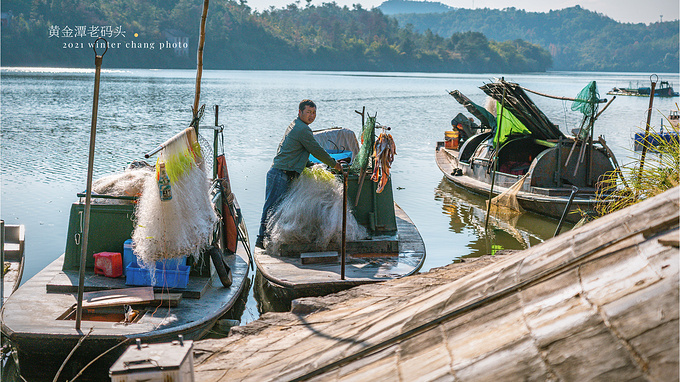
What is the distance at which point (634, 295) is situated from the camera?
104 inches

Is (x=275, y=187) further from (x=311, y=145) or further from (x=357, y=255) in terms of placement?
(x=357, y=255)

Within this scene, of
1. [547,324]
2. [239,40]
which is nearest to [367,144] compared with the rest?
[547,324]

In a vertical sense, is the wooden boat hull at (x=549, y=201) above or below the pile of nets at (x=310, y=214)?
below

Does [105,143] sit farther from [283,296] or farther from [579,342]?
[579,342]

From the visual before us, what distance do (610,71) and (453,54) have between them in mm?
75229

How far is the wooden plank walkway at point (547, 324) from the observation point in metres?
2.53

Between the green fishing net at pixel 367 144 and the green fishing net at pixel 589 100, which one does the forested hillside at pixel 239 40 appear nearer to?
the green fishing net at pixel 589 100

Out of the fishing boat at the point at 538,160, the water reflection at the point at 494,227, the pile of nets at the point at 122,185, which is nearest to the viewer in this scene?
the pile of nets at the point at 122,185

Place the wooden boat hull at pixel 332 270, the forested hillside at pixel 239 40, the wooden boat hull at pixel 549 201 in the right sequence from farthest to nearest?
the forested hillside at pixel 239 40 < the wooden boat hull at pixel 549 201 < the wooden boat hull at pixel 332 270

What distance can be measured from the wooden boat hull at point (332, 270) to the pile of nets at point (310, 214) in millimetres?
252

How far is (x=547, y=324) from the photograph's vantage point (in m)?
2.81

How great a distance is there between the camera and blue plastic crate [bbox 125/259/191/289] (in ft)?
22.3

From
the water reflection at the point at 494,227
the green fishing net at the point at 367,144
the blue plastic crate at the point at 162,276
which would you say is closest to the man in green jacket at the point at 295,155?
the green fishing net at the point at 367,144

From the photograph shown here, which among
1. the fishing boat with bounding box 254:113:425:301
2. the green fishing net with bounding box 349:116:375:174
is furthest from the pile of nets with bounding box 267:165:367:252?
the green fishing net with bounding box 349:116:375:174
